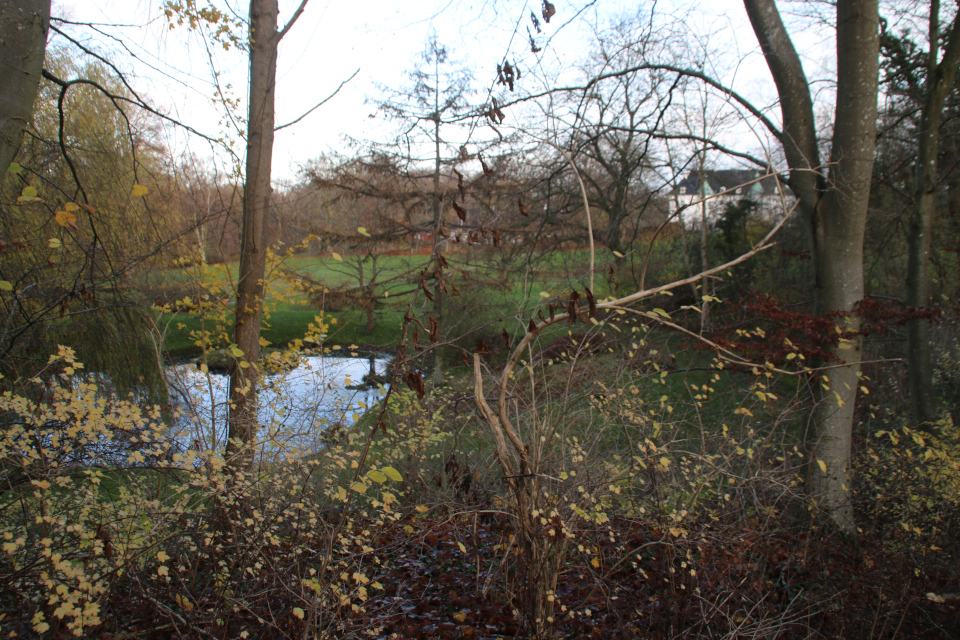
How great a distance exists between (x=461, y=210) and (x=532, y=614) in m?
2.02

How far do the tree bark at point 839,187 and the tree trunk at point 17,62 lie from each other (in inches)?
193

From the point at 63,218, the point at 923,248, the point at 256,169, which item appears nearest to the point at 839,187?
the point at 923,248

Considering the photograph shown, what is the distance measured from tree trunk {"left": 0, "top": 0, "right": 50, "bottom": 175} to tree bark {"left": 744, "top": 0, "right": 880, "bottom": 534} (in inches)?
193

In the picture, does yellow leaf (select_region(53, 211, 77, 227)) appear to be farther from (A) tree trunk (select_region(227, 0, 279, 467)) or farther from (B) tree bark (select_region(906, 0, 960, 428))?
(B) tree bark (select_region(906, 0, 960, 428))

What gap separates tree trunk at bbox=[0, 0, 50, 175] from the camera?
2154 mm

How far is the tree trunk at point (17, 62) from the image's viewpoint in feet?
7.07

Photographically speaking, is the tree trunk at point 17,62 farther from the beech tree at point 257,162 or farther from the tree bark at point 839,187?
the tree bark at point 839,187

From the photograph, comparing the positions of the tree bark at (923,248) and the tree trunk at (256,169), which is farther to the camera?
the tree bark at (923,248)

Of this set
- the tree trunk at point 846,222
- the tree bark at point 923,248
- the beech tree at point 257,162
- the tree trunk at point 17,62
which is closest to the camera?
the tree trunk at point 17,62

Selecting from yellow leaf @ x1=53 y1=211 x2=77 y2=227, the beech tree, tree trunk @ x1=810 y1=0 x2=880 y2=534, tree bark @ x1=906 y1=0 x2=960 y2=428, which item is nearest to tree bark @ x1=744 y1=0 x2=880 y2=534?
tree trunk @ x1=810 y1=0 x2=880 y2=534

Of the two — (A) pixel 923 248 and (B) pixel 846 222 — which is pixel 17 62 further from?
(A) pixel 923 248

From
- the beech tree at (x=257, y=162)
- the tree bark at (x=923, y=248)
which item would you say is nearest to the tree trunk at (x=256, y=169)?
the beech tree at (x=257, y=162)

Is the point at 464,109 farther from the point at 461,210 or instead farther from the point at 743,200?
the point at 461,210

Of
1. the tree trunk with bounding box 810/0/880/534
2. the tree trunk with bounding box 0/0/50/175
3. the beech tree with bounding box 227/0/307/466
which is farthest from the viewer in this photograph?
the beech tree with bounding box 227/0/307/466
